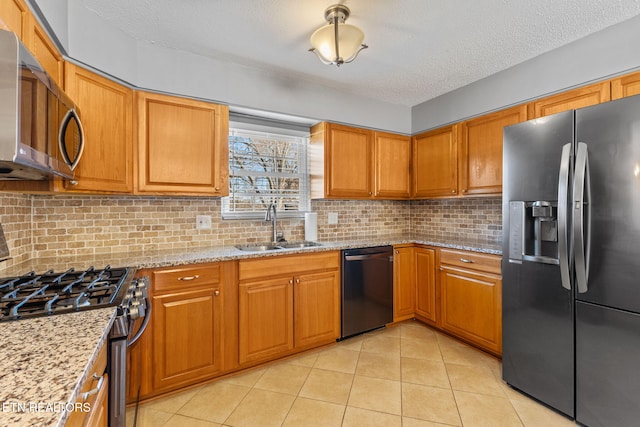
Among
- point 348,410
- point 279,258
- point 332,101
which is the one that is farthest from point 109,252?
point 332,101

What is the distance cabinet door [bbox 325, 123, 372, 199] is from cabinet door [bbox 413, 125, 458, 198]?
0.61m

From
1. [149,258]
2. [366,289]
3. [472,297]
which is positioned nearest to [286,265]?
[366,289]

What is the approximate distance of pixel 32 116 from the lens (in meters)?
1.08

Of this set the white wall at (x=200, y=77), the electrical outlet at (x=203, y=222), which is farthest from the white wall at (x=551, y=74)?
the electrical outlet at (x=203, y=222)

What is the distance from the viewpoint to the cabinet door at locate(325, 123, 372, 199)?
2912mm

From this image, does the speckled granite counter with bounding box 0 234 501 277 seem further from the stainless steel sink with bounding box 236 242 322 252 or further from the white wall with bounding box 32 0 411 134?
the white wall with bounding box 32 0 411 134

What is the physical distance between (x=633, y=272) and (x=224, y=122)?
2715 millimetres

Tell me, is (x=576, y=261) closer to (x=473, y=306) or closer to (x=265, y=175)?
(x=473, y=306)

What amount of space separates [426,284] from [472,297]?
0.52 meters

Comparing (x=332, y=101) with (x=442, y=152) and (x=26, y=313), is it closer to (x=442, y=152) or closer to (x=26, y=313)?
→ (x=442, y=152)

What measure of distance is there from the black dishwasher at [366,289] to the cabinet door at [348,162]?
63cm

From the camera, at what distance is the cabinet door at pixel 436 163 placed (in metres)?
2.97

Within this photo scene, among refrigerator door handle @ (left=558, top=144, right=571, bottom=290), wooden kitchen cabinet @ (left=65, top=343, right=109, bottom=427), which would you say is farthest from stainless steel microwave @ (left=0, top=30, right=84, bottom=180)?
refrigerator door handle @ (left=558, top=144, right=571, bottom=290)

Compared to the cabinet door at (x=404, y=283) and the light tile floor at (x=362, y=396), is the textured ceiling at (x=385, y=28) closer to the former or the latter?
the cabinet door at (x=404, y=283)
